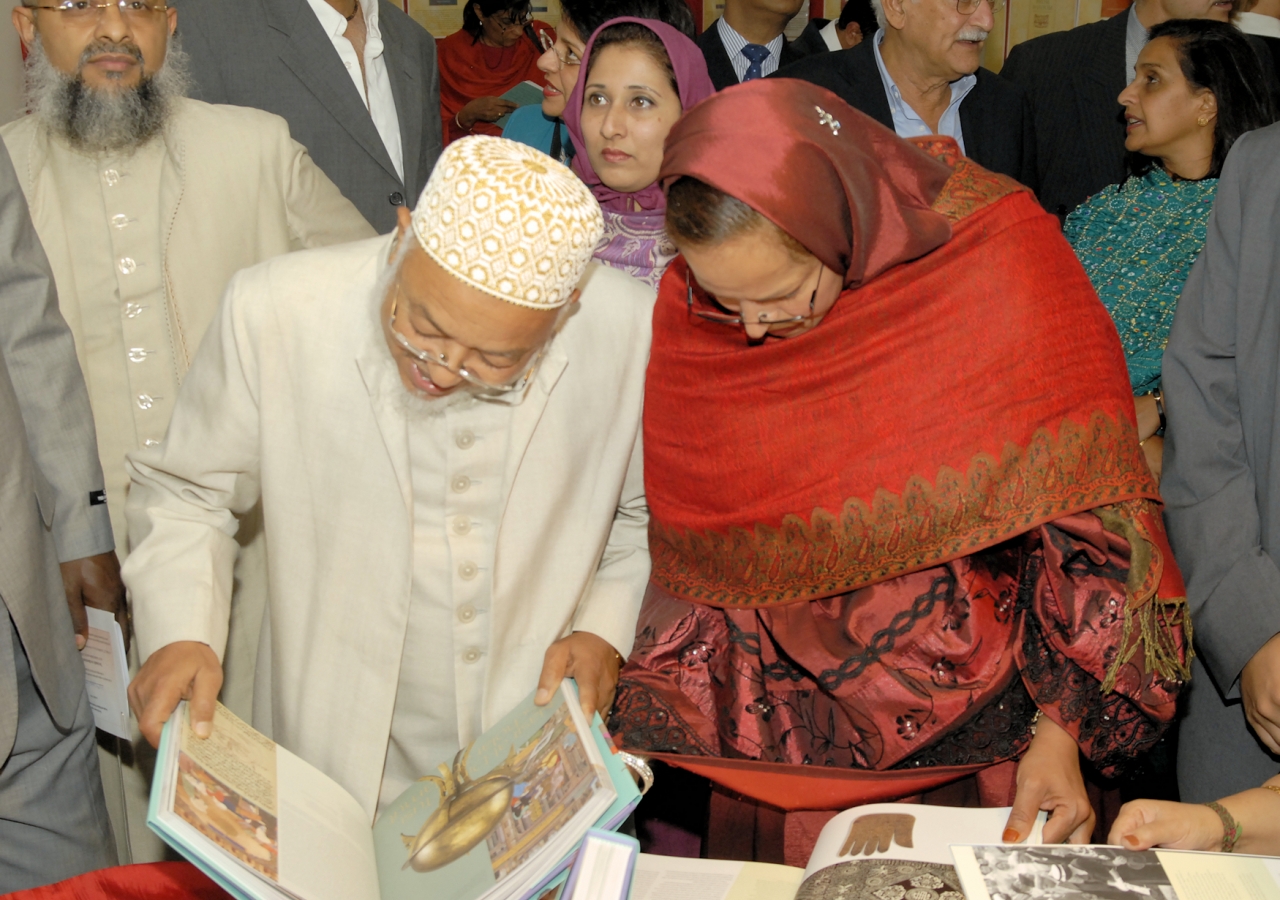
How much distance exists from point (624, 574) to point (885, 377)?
2.00 feet

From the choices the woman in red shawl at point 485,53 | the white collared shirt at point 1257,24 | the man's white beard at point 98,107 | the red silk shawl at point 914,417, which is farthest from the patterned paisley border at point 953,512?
the woman in red shawl at point 485,53

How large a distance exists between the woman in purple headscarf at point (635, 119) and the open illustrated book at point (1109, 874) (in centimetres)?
167

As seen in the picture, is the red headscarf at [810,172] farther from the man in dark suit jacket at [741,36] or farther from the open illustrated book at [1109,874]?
the man in dark suit jacket at [741,36]

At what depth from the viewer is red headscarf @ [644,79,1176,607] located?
1733mm

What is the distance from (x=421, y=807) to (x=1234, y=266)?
1.70 metres

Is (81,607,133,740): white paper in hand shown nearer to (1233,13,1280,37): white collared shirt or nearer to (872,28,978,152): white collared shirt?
(872,28,978,152): white collared shirt

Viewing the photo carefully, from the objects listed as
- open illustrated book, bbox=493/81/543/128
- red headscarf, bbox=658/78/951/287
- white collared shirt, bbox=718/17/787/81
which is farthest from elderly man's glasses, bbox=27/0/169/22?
open illustrated book, bbox=493/81/543/128

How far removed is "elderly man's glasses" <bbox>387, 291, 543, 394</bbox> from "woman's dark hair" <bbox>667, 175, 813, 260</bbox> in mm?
312

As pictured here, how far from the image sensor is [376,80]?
3.89 m

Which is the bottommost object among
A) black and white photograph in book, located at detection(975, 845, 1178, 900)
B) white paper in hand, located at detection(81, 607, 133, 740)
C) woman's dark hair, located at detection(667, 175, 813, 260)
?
white paper in hand, located at detection(81, 607, 133, 740)

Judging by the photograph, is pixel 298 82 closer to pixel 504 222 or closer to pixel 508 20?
pixel 504 222

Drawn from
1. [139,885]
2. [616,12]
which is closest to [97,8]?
[616,12]

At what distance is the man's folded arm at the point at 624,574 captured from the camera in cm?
200

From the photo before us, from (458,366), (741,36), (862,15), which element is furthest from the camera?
(862,15)
